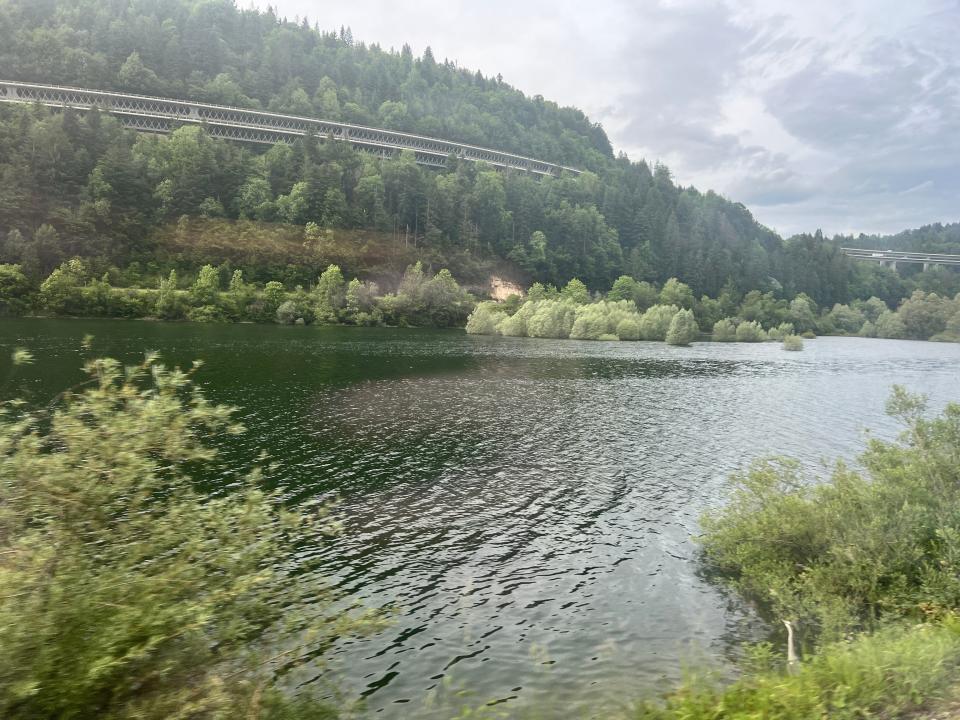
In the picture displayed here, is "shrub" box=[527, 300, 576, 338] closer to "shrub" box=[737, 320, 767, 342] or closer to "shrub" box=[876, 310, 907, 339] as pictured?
"shrub" box=[737, 320, 767, 342]

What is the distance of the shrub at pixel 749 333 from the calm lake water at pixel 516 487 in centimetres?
8461

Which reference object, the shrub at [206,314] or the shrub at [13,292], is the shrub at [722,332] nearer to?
the shrub at [206,314]

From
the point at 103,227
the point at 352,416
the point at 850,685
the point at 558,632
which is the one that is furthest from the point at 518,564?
the point at 103,227

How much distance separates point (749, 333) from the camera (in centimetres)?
16150

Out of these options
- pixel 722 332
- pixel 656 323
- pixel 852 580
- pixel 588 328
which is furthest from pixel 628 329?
pixel 852 580

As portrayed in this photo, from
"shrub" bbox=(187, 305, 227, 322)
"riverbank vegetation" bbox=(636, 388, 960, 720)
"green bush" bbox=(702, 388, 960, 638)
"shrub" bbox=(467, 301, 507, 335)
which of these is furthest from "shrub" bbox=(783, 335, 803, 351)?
"shrub" bbox=(187, 305, 227, 322)

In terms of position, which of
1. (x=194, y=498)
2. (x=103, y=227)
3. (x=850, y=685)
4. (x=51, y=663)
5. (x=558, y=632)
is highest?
(x=103, y=227)

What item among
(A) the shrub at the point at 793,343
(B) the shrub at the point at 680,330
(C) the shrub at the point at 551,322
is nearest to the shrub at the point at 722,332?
(B) the shrub at the point at 680,330

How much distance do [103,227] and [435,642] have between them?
588 feet

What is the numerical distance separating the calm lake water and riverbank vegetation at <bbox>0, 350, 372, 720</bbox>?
14.3 feet

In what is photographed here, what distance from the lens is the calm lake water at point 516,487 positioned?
48.8 ft

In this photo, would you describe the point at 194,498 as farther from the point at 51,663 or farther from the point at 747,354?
the point at 747,354

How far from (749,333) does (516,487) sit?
154m

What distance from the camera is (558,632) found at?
16.3 m
